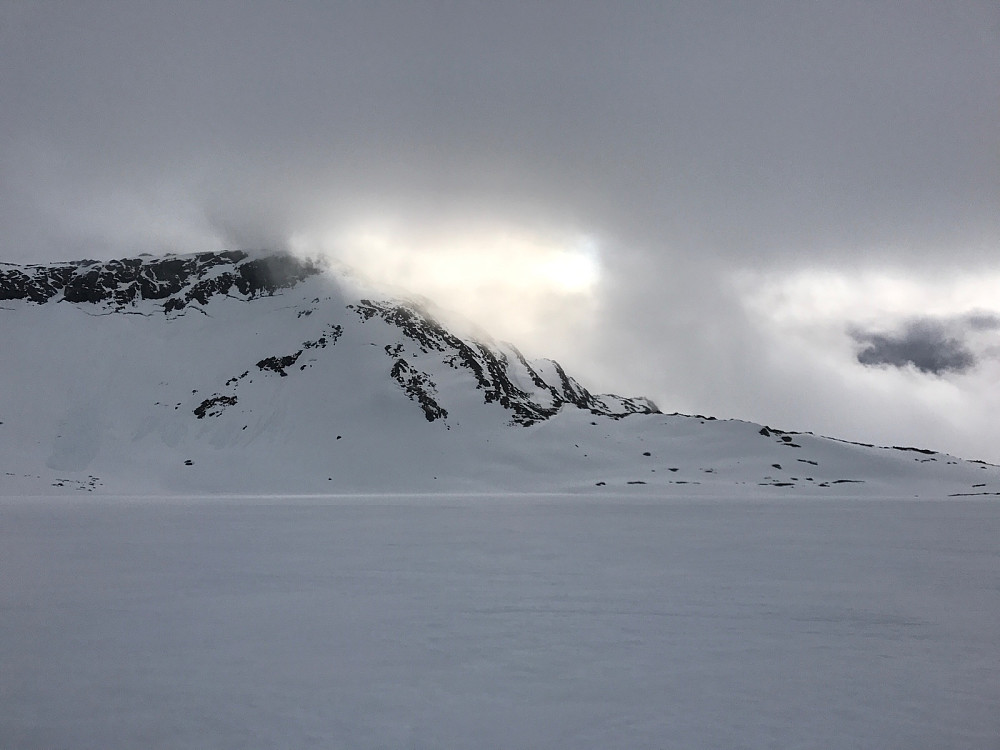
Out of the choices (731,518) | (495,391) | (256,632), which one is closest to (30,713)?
(256,632)

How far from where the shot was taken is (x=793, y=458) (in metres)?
93.9

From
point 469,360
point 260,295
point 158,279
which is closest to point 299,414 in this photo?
point 469,360

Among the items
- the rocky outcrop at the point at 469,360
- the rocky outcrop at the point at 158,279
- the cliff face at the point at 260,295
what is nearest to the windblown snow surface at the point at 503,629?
the rocky outcrop at the point at 469,360

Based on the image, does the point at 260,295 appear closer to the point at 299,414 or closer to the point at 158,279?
the point at 158,279

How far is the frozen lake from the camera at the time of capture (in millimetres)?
8102

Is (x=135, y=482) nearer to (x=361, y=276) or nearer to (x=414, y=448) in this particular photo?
(x=414, y=448)

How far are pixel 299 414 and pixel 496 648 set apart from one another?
106 metres

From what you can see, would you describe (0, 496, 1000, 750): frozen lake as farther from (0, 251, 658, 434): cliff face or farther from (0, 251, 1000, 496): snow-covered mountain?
(0, 251, 658, 434): cliff face

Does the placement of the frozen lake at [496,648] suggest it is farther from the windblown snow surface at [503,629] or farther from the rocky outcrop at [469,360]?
the rocky outcrop at [469,360]

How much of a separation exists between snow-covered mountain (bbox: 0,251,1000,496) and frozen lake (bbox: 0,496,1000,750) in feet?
205

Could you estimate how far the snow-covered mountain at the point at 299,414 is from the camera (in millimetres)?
90375

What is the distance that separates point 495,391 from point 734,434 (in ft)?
158

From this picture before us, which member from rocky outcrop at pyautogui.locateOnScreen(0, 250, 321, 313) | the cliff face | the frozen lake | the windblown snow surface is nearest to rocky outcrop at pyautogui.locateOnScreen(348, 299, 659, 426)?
the cliff face

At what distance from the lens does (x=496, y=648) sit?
1134cm
